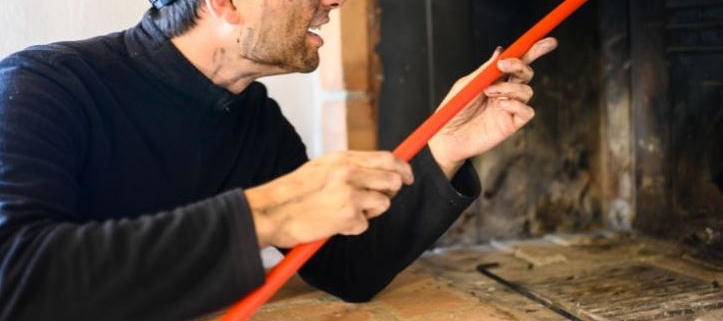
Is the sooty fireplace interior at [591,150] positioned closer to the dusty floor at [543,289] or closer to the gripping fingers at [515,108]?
the dusty floor at [543,289]

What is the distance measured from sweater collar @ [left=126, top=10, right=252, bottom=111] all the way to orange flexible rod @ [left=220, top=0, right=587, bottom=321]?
12.5 inches

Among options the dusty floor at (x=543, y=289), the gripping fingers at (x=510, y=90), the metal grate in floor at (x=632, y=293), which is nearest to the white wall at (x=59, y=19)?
the dusty floor at (x=543, y=289)

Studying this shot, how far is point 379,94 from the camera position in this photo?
4.96 ft

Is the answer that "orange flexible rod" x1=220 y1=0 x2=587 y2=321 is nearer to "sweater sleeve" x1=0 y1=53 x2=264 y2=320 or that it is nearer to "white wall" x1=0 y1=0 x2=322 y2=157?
"sweater sleeve" x1=0 y1=53 x2=264 y2=320

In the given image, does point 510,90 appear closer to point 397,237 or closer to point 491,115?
point 491,115

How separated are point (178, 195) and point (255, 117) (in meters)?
0.20

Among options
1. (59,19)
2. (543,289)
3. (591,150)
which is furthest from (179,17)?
(591,150)

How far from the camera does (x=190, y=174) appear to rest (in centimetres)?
111

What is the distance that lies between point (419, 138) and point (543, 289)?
1.62 feet

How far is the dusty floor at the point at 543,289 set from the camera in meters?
1.16

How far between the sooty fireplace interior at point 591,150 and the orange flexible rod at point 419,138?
1.25 feet

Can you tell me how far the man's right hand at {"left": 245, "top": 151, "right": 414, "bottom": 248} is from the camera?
802mm

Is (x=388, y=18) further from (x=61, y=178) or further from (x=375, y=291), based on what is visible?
(x=61, y=178)

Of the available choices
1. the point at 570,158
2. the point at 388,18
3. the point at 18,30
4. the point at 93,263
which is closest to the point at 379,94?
the point at 388,18
